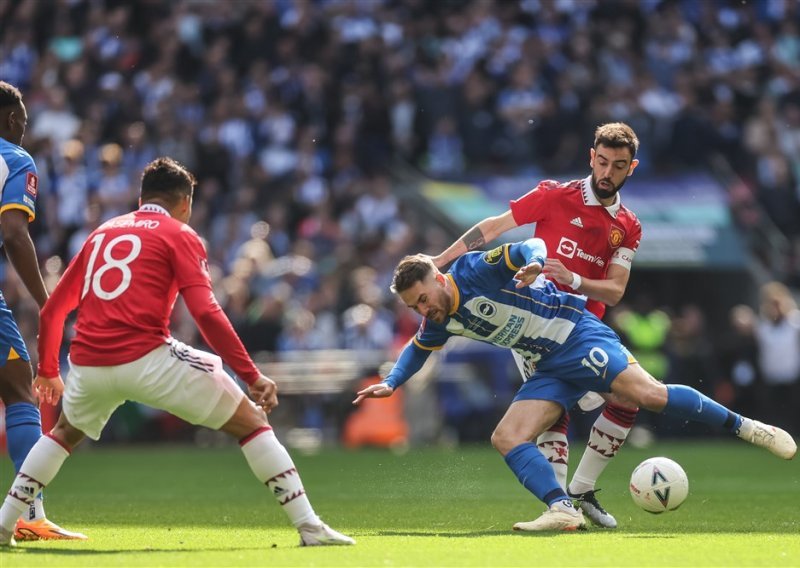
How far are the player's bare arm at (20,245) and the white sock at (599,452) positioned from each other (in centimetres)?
380

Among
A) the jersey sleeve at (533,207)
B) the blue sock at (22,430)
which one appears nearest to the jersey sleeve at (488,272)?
the jersey sleeve at (533,207)

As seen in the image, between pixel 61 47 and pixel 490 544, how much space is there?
58.9 feet

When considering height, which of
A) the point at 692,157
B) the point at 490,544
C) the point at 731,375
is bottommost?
the point at 731,375

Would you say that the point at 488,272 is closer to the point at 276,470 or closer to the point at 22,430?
the point at 276,470

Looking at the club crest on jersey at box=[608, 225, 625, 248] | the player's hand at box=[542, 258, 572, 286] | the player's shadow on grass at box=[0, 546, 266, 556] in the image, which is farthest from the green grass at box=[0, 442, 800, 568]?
the club crest on jersey at box=[608, 225, 625, 248]

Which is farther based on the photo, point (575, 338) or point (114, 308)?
point (575, 338)

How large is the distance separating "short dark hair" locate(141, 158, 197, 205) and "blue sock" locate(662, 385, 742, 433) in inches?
131

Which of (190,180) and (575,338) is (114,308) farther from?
(575,338)

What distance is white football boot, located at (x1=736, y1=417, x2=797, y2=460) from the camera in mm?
9594

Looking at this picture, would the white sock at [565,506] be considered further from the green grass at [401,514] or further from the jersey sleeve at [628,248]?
the jersey sleeve at [628,248]

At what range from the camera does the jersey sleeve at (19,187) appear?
30.0ft

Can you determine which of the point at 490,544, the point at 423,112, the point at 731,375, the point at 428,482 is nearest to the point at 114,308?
the point at 490,544

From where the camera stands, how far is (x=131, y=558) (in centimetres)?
784

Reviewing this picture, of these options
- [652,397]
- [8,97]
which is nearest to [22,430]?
[8,97]
